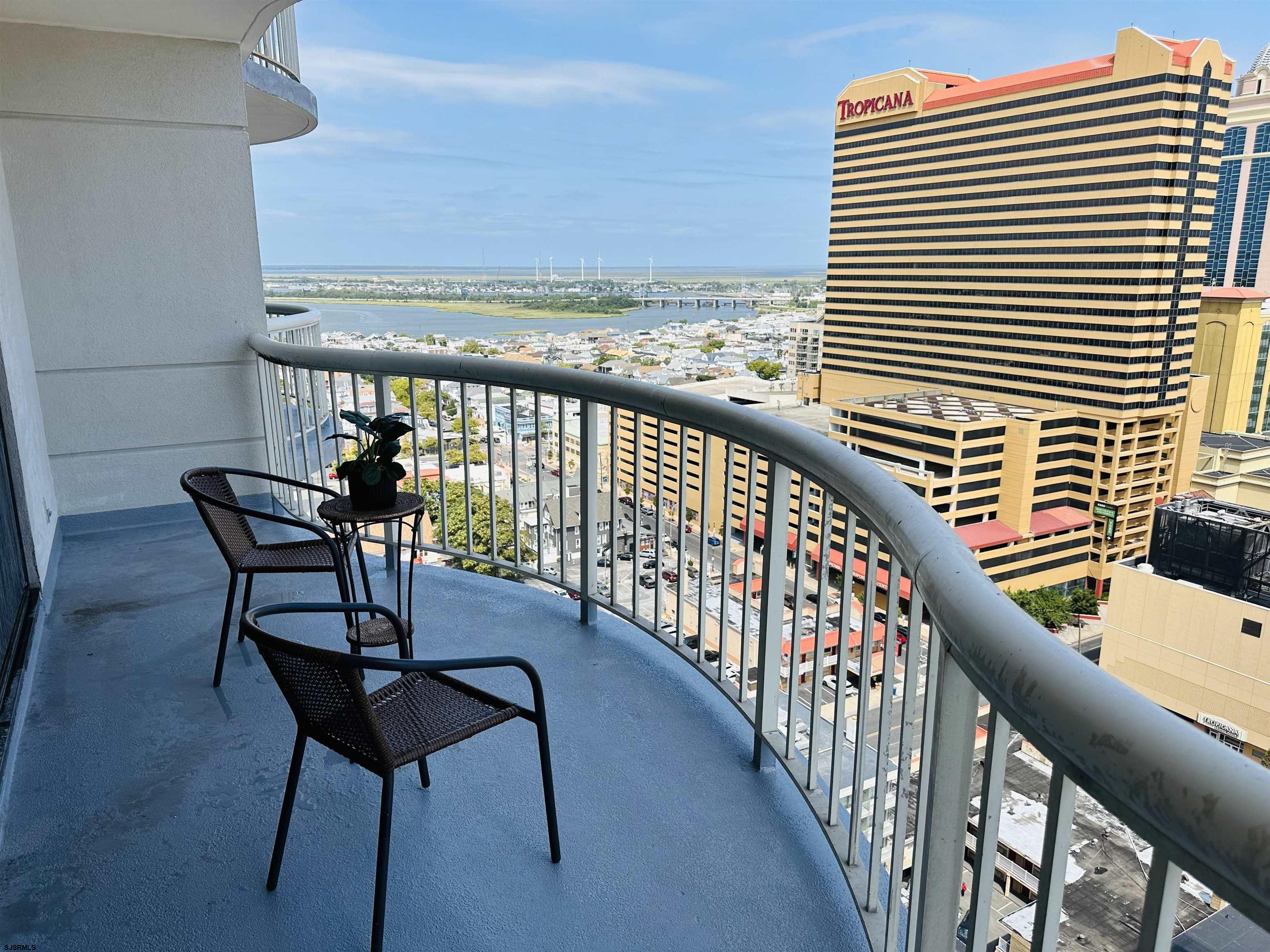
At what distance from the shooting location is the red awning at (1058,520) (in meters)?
26.8

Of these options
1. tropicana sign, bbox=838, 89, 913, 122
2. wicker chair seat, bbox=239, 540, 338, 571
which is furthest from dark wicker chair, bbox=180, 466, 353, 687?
tropicana sign, bbox=838, 89, 913, 122

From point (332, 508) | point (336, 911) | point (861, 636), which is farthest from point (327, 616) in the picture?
point (861, 636)

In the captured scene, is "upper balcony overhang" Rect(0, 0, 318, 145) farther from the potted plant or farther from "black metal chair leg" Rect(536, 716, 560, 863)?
"black metal chair leg" Rect(536, 716, 560, 863)

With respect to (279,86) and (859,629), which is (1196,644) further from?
(859,629)

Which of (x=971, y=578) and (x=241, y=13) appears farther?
(x=241, y=13)

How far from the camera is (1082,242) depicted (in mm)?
41281

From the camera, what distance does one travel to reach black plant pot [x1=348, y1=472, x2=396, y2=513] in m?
2.83

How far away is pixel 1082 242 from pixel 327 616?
151 ft

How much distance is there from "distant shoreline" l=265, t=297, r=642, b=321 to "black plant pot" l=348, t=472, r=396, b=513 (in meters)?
7.17

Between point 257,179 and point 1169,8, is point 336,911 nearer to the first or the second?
point 257,179

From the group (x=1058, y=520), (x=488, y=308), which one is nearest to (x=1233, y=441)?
(x=1058, y=520)

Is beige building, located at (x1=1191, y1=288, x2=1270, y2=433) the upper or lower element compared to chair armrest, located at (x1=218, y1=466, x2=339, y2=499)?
lower

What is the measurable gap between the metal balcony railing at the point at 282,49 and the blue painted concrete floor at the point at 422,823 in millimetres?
4127

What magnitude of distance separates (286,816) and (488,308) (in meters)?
11.0
